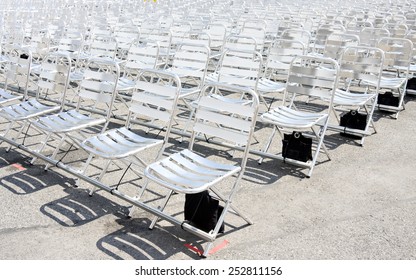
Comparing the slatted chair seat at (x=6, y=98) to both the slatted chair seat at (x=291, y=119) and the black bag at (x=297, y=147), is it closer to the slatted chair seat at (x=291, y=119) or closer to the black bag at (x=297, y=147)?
the slatted chair seat at (x=291, y=119)

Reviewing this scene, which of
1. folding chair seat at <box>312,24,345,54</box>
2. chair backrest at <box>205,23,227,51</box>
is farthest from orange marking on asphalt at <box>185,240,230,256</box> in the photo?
folding chair seat at <box>312,24,345,54</box>

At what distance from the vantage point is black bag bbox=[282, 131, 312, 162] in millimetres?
4828

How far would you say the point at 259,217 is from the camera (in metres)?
3.91

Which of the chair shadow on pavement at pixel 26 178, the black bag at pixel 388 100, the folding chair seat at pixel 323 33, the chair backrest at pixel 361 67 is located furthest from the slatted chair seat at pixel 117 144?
the folding chair seat at pixel 323 33

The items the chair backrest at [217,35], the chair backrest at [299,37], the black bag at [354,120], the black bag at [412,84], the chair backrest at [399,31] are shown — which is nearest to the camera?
the black bag at [354,120]

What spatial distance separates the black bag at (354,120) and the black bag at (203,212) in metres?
2.98

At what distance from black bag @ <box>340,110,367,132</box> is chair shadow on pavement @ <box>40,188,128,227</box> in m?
3.25

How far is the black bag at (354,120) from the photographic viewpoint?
19.0 feet

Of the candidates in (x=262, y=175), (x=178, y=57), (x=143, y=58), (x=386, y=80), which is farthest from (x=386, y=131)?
(x=143, y=58)

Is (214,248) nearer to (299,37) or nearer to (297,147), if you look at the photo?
(297,147)

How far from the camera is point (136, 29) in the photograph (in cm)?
769

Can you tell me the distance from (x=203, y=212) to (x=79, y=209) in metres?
1.25

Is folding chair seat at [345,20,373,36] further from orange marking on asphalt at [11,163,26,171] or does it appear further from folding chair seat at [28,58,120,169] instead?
orange marking on asphalt at [11,163,26,171]

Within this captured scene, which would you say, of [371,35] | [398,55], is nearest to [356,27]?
[371,35]
